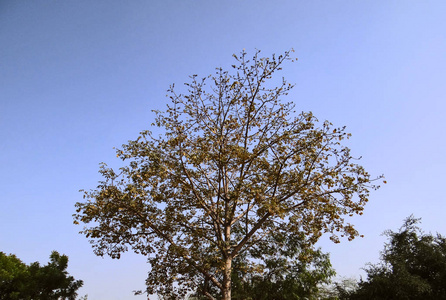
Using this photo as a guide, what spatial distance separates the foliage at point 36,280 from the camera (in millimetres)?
21734

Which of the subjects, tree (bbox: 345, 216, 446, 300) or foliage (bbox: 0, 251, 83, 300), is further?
foliage (bbox: 0, 251, 83, 300)

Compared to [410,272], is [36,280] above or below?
above

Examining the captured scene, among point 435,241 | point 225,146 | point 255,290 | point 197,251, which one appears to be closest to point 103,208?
point 197,251

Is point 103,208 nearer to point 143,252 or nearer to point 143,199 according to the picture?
point 143,199

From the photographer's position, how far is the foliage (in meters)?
21.7

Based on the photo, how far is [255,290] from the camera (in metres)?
17.9

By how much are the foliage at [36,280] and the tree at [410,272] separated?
2095 cm

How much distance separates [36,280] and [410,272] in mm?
25440

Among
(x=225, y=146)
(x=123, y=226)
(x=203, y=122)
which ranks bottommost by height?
(x=123, y=226)

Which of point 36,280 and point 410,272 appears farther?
point 36,280

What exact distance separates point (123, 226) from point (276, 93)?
285 inches

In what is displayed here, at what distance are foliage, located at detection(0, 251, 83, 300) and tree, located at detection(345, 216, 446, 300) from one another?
21.0 meters

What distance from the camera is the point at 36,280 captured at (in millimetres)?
23578

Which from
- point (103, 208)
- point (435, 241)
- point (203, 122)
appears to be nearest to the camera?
point (103, 208)
